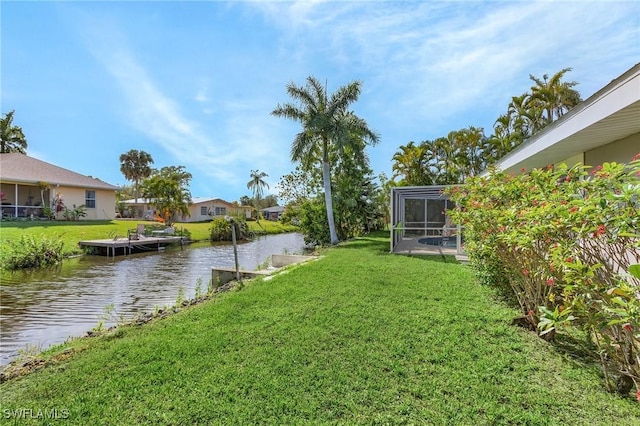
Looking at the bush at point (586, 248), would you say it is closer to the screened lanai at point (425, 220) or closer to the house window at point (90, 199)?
the screened lanai at point (425, 220)

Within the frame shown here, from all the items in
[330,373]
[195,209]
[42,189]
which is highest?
[42,189]

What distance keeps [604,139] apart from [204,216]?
43.3 metres

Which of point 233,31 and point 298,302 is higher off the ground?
point 233,31

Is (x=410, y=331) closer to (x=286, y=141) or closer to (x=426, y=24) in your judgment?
(x=426, y=24)

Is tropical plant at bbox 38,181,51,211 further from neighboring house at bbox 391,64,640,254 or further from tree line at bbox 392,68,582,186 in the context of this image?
neighboring house at bbox 391,64,640,254

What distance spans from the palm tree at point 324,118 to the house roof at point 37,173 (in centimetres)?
1900

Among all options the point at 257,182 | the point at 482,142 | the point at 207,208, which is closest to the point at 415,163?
the point at 482,142

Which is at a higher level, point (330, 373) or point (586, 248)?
point (586, 248)

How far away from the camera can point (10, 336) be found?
6188 mm

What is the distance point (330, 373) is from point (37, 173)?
1207 inches

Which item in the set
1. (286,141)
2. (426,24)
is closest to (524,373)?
(426,24)

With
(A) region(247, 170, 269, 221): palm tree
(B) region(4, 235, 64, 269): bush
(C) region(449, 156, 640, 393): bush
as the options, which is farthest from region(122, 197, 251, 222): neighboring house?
(C) region(449, 156, 640, 393): bush

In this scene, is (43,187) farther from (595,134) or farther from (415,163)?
(595,134)

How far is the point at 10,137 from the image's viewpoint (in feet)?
111
